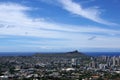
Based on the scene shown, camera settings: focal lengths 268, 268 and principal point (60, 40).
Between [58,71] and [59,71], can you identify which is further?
[58,71]

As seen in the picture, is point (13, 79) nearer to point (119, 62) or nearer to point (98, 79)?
point (98, 79)

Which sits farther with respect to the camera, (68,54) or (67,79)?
(68,54)

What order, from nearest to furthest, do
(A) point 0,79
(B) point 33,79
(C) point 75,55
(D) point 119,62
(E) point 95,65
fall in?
(A) point 0,79 < (B) point 33,79 < (E) point 95,65 < (D) point 119,62 < (C) point 75,55

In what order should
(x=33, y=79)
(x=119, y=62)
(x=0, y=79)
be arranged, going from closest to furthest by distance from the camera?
1. (x=0, y=79)
2. (x=33, y=79)
3. (x=119, y=62)

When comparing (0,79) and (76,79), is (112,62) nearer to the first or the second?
(76,79)

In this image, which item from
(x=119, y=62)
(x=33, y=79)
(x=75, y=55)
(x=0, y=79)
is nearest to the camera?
(x=0, y=79)

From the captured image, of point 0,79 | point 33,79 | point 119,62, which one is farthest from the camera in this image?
point 119,62

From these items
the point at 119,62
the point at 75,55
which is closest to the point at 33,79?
the point at 119,62

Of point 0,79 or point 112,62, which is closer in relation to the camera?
point 0,79

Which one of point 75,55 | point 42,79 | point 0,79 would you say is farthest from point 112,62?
point 0,79
